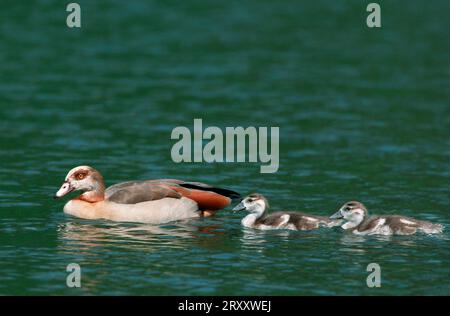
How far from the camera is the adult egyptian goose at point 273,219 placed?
902 inches

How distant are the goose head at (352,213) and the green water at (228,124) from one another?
1.17ft

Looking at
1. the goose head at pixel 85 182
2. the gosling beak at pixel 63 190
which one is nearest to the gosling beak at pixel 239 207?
the goose head at pixel 85 182

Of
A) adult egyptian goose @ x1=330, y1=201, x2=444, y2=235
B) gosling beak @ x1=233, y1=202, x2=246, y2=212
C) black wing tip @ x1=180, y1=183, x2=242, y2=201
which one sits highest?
black wing tip @ x1=180, y1=183, x2=242, y2=201

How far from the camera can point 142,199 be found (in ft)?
78.4

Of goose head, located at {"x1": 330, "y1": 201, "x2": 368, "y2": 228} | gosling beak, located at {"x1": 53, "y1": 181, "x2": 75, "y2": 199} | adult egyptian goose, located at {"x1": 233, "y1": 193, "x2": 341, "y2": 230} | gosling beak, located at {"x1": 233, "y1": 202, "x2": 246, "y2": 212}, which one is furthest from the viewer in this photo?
gosling beak, located at {"x1": 53, "y1": 181, "x2": 75, "y2": 199}

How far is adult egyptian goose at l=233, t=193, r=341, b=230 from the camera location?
22922 mm

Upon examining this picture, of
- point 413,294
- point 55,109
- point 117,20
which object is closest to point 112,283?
point 413,294

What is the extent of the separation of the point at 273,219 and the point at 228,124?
971 cm

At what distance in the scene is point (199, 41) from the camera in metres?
45.5

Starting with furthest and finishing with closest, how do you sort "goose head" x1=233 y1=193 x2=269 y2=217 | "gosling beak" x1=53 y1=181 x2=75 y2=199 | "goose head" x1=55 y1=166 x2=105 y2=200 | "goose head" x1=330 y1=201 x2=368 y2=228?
"goose head" x1=55 y1=166 x2=105 y2=200 < "gosling beak" x1=53 y1=181 x2=75 y2=199 < "goose head" x1=233 y1=193 x2=269 y2=217 < "goose head" x1=330 y1=201 x2=368 y2=228

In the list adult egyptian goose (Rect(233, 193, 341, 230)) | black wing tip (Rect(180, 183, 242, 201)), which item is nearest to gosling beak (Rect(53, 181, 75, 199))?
black wing tip (Rect(180, 183, 242, 201))

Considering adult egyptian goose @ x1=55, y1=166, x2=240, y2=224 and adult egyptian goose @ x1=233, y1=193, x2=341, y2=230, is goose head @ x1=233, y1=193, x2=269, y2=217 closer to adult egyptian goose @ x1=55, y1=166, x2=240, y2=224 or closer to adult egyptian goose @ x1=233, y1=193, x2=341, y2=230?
adult egyptian goose @ x1=233, y1=193, x2=341, y2=230

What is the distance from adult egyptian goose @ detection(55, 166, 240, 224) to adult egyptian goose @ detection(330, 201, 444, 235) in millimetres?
2325
